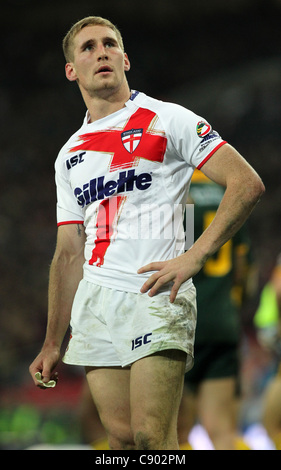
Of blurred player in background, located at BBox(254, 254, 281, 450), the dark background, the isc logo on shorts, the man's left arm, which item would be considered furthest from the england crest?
the dark background

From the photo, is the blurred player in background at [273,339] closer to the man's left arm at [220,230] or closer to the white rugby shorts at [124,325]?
the white rugby shorts at [124,325]

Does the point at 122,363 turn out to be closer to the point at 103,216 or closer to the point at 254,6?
the point at 103,216

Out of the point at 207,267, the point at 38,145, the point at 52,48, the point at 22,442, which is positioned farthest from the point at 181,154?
the point at 52,48

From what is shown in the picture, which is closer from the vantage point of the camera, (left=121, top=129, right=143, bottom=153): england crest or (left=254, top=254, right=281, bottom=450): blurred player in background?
(left=121, top=129, right=143, bottom=153): england crest

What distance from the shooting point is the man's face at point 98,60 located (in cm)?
287

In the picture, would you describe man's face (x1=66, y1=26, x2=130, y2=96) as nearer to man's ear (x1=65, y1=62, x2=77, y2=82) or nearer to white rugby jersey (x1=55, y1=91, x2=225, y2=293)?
man's ear (x1=65, y1=62, x2=77, y2=82)

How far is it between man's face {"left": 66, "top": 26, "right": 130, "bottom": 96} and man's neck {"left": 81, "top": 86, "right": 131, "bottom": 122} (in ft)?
0.09

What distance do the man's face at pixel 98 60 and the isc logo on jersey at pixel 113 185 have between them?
15.9 inches

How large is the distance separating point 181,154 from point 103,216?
0.39m

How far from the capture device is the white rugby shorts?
257cm

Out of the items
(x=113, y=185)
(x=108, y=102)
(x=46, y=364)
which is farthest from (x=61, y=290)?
(x=108, y=102)

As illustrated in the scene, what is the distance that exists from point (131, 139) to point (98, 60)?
0.40 m

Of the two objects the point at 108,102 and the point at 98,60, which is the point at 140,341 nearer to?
the point at 108,102

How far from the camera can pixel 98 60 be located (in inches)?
114
